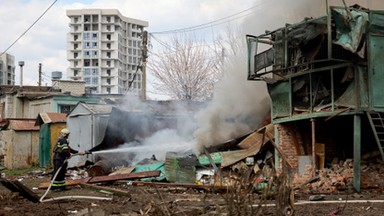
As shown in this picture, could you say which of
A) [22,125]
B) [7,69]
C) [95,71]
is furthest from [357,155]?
[95,71]

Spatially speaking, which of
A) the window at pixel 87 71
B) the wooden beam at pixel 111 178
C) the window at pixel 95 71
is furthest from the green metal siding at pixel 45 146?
the window at pixel 87 71

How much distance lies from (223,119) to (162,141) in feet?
10.4

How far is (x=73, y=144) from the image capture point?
22.9 meters

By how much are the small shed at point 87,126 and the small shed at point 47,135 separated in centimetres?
212

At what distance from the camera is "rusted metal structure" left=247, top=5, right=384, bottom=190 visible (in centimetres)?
1227

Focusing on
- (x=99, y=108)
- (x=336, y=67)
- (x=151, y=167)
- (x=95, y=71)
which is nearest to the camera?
(x=336, y=67)

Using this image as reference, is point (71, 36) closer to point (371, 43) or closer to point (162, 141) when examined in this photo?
point (162, 141)

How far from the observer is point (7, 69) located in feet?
300

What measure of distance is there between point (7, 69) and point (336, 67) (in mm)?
87365

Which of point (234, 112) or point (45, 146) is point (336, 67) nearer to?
point (234, 112)

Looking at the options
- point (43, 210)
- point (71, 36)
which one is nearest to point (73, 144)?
point (43, 210)

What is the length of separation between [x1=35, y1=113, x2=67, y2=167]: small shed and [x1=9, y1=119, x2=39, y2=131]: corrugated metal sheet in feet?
4.55

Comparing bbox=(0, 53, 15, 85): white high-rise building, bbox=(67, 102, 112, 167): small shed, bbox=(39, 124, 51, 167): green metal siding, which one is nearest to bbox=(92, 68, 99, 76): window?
bbox=(0, 53, 15, 85): white high-rise building

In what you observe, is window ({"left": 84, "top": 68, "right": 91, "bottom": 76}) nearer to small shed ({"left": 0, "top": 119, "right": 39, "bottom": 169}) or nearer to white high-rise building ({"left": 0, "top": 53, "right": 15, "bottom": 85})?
white high-rise building ({"left": 0, "top": 53, "right": 15, "bottom": 85})
